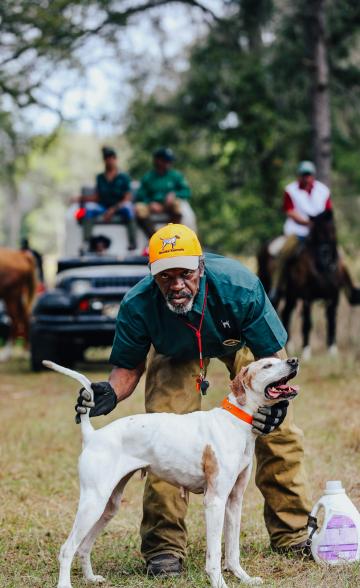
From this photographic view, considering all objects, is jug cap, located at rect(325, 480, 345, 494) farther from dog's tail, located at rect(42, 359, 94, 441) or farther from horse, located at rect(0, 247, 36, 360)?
horse, located at rect(0, 247, 36, 360)

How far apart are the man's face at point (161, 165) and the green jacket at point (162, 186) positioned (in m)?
0.07

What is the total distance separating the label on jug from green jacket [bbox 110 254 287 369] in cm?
94

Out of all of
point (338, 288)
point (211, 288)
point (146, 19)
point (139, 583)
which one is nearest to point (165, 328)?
point (211, 288)

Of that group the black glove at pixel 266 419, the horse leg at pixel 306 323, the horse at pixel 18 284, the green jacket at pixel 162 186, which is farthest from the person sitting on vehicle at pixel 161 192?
the black glove at pixel 266 419

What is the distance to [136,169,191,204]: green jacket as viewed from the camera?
15.0 m

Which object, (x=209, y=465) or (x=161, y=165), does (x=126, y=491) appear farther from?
(x=161, y=165)

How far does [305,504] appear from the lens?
18.3ft

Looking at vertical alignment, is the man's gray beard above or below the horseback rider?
below

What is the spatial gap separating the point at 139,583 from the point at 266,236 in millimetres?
18463

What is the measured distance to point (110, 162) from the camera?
1488 centimetres

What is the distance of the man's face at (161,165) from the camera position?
14.9m

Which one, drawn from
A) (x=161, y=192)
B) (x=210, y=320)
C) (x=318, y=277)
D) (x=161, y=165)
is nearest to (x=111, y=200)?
(x=161, y=192)

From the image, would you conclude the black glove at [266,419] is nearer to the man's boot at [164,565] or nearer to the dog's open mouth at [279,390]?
the dog's open mouth at [279,390]

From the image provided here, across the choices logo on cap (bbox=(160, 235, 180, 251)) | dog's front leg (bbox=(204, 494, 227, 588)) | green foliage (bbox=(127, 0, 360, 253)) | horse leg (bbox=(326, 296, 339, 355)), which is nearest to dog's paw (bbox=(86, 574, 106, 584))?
dog's front leg (bbox=(204, 494, 227, 588))
